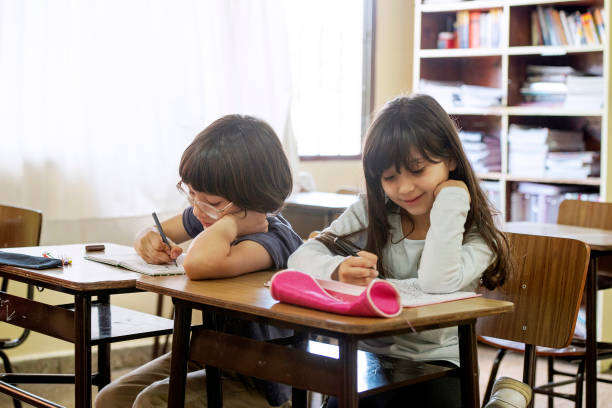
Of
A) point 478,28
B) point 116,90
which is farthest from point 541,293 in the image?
point 478,28

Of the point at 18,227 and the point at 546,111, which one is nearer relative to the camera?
the point at 18,227

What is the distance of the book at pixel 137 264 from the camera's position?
5.77 feet

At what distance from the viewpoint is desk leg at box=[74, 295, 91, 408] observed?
1714mm

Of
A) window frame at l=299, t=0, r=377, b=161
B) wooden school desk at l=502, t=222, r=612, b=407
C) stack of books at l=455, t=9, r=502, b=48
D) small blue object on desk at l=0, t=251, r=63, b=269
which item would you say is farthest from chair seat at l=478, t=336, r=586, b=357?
window frame at l=299, t=0, r=377, b=161

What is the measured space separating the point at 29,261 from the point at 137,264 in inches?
9.8

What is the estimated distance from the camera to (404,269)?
1.77 meters

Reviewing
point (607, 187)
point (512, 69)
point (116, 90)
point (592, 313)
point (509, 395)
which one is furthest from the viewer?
point (512, 69)

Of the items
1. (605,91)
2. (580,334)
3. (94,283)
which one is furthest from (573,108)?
(94,283)

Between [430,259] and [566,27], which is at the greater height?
[566,27]

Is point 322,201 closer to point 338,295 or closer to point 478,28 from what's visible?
point 478,28

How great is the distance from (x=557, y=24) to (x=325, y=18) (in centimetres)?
122

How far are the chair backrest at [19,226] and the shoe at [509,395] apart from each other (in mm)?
1543

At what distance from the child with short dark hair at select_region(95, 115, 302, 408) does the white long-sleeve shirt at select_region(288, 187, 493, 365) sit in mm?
129

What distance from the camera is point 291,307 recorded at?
1312mm
